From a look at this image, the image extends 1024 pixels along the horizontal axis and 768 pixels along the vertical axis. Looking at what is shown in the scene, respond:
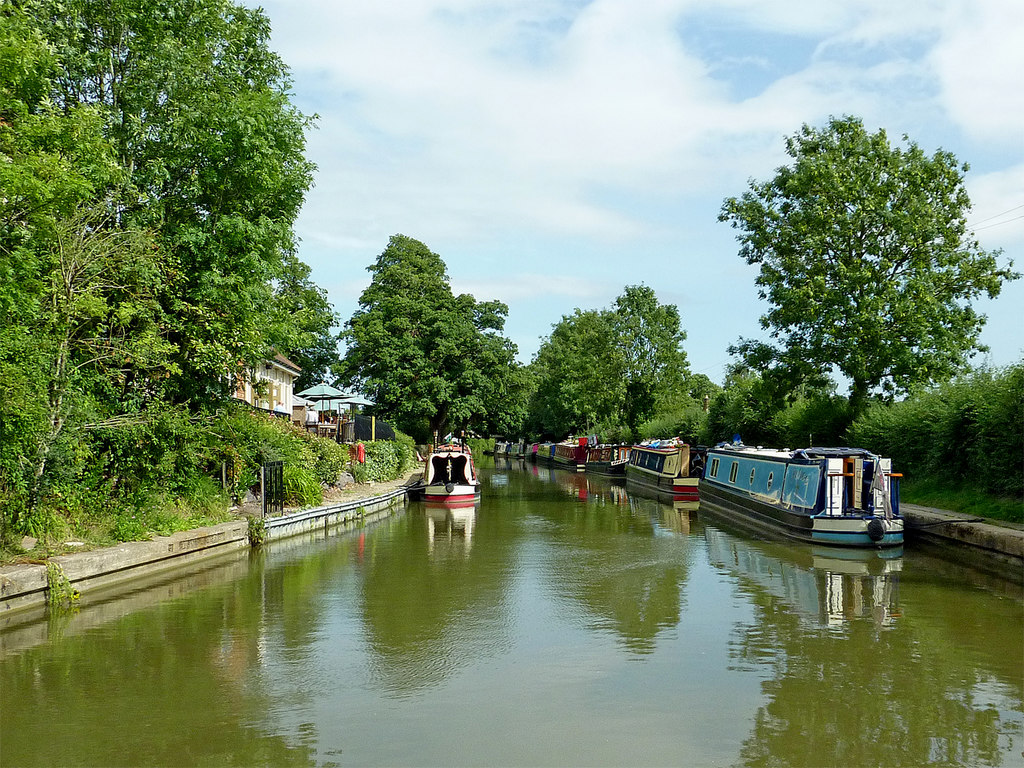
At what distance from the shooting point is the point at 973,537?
55.4 ft

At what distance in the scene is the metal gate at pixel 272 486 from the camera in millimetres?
19203

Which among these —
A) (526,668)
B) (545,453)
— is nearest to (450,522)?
(526,668)

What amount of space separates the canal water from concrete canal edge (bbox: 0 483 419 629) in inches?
18.2

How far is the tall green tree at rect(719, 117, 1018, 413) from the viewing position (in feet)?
88.2

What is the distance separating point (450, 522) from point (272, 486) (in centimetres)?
604

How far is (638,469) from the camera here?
136 ft

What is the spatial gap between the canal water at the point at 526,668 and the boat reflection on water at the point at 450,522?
167 inches

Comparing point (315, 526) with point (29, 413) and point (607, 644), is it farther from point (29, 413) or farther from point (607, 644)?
point (607, 644)

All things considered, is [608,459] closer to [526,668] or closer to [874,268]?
[874,268]

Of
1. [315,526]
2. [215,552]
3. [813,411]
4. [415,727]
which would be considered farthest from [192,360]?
[813,411]

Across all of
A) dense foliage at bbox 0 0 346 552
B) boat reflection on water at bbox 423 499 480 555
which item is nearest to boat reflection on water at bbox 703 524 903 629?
boat reflection on water at bbox 423 499 480 555

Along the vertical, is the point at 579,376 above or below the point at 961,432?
above

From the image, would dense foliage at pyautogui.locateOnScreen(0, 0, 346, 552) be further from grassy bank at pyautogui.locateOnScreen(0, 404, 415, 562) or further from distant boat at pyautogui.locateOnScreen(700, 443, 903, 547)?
distant boat at pyautogui.locateOnScreen(700, 443, 903, 547)

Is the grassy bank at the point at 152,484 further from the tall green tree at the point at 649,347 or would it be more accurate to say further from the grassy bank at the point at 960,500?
the tall green tree at the point at 649,347
